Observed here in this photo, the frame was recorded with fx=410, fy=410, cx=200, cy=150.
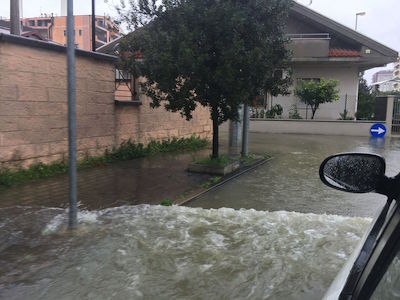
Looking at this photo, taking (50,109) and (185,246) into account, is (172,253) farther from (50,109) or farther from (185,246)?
(50,109)

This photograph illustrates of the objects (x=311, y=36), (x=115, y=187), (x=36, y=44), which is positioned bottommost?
(x=115, y=187)

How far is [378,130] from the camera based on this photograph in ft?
59.9

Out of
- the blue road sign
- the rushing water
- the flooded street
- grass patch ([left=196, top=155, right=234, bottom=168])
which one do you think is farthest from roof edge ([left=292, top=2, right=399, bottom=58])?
the rushing water

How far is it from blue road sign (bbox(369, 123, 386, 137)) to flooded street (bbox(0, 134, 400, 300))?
39.8ft

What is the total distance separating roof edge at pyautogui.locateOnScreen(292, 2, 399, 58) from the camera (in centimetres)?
1981

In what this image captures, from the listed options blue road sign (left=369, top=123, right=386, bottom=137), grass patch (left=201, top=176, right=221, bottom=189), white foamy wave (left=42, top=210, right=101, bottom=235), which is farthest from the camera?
blue road sign (left=369, top=123, right=386, bottom=137)

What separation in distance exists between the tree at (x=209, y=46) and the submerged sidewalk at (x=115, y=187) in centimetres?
148

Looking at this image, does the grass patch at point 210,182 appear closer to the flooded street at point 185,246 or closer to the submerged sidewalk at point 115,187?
the submerged sidewalk at point 115,187

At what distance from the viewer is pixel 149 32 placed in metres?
7.85

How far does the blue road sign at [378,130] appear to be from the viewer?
18.2 metres

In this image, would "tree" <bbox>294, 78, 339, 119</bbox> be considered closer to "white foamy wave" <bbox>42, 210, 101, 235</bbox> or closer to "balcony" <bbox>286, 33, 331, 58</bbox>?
"balcony" <bbox>286, 33, 331, 58</bbox>

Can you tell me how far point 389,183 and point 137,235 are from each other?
3.67 meters

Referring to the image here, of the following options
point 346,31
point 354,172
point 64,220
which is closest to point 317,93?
point 346,31

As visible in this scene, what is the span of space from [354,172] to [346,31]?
20489 mm
